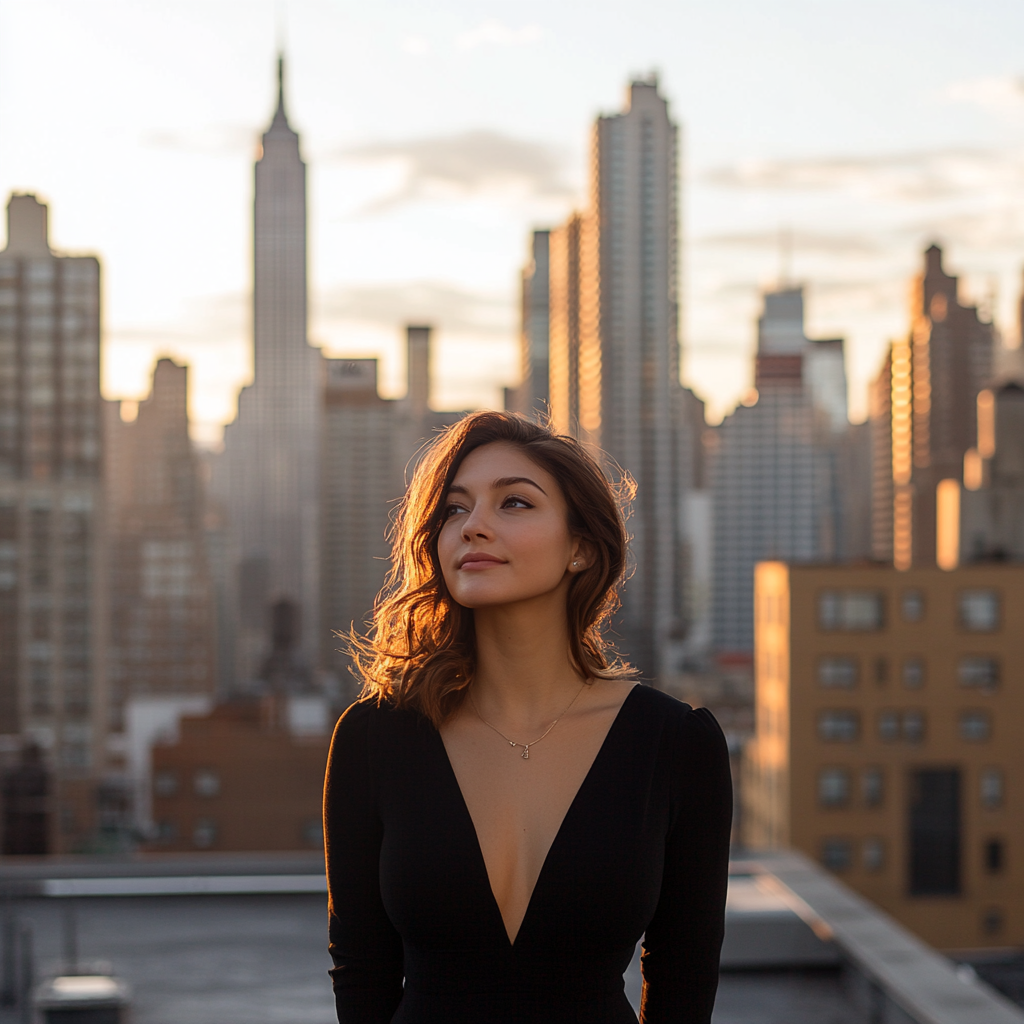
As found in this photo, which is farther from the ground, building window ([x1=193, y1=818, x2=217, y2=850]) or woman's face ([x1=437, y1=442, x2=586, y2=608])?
woman's face ([x1=437, y1=442, x2=586, y2=608])

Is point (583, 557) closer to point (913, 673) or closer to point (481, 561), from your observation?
point (481, 561)

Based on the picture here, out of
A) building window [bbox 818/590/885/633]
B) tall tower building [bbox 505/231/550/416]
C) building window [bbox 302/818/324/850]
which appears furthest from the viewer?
tall tower building [bbox 505/231/550/416]

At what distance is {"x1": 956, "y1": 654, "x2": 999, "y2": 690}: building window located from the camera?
4541 centimetres

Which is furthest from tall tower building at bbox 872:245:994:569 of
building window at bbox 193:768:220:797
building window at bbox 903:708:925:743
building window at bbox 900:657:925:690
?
building window at bbox 193:768:220:797

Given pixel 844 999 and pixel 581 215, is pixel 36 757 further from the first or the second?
pixel 581 215

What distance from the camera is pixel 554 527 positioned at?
2.12 meters

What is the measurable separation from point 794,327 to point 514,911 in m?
Result: 148

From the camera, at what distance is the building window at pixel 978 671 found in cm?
4541

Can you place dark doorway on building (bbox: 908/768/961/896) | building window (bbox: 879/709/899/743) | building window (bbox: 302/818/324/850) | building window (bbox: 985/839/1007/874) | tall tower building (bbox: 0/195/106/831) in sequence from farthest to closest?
tall tower building (bbox: 0/195/106/831) → building window (bbox: 302/818/324/850) → building window (bbox: 879/709/899/743) → building window (bbox: 985/839/1007/874) → dark doorway on building (bbox: 908/768/961/896)

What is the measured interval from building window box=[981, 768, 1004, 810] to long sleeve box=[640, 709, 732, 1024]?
46.7 metres

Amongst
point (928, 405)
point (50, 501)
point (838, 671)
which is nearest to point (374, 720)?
point (838, 671)

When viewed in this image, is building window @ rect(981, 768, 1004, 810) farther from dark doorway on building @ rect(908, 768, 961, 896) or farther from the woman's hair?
the woman's hair

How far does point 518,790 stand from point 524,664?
0.71ft

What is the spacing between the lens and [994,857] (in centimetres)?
4459
